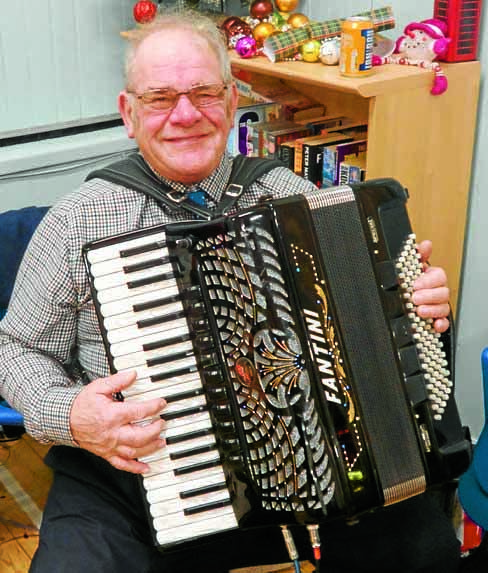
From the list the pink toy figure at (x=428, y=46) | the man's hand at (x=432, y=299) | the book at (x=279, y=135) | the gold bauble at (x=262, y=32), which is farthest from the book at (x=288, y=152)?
the man's hand at (x=432, y=299)

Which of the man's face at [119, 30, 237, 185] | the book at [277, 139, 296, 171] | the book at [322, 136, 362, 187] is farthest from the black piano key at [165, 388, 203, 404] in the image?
the book at [277, 139, 296, 171]

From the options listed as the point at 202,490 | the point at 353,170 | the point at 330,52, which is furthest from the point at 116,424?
the point at 330,52

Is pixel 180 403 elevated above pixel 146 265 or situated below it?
below

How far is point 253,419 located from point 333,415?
0.41 feet

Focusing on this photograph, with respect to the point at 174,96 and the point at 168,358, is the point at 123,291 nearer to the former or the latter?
the point at 168,358

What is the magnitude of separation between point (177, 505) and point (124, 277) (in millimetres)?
375

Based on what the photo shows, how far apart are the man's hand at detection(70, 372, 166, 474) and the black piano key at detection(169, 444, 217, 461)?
0.03 meters

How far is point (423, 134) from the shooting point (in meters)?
2.12

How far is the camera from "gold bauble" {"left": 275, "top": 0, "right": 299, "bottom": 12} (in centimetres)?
248

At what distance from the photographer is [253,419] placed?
1311 mm

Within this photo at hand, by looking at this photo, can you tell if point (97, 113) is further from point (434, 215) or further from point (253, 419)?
point (253, 419)

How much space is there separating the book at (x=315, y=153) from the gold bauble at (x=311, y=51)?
22cm

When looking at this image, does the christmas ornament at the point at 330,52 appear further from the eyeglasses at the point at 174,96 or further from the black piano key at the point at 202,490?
the black piano key at the point at 202,490

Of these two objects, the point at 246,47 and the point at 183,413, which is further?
the point at 246,47
